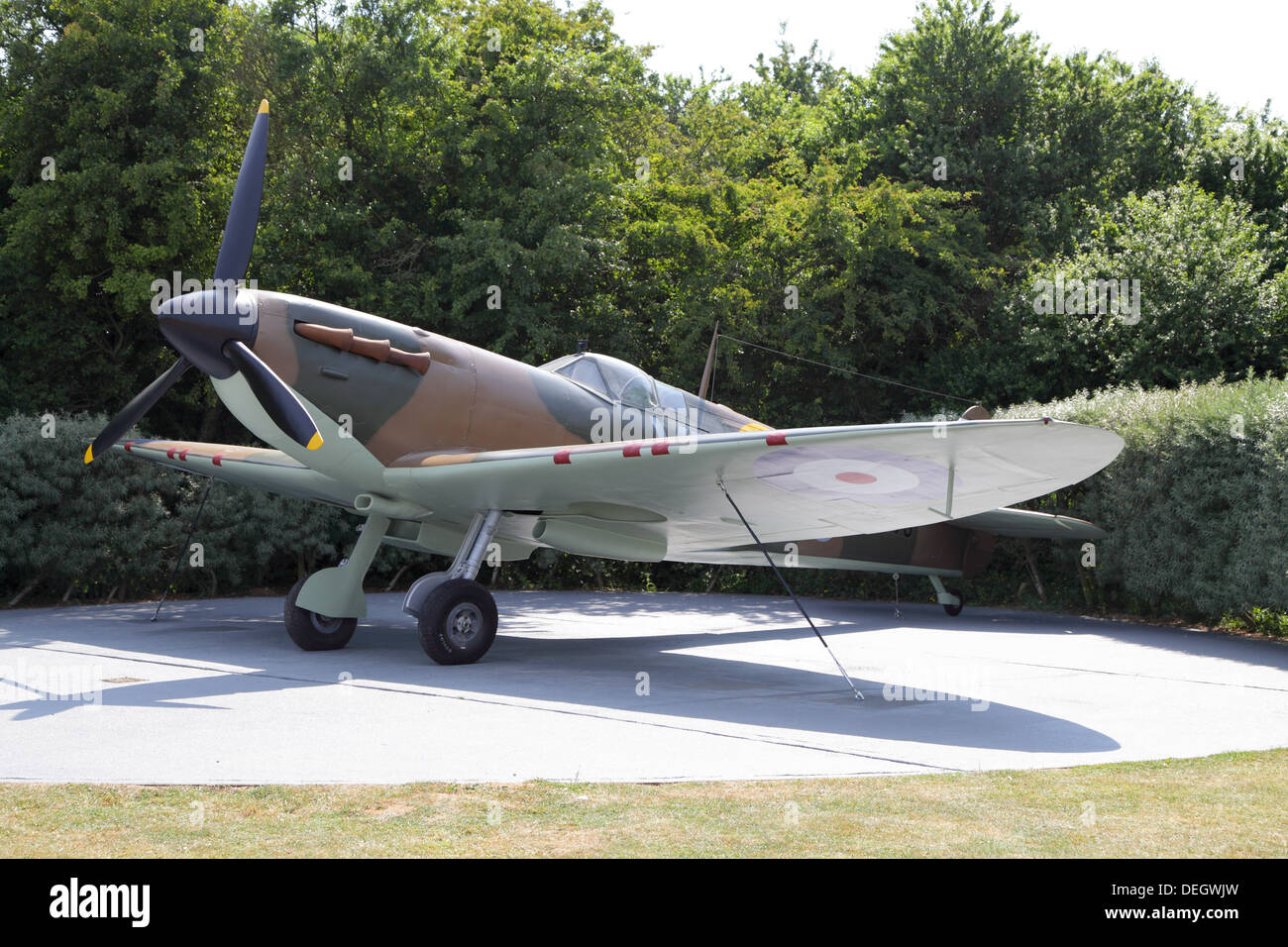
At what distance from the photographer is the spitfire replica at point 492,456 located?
7195 mm

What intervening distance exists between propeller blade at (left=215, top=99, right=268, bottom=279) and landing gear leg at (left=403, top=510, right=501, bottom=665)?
290 cm

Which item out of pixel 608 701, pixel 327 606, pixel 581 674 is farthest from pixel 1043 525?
pixel 327 606

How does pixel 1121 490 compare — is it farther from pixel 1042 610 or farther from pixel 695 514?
pixel 695 514

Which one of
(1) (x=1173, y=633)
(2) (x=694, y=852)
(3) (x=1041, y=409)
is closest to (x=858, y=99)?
(3) (x=1041, y=409)

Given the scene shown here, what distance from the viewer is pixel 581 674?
8.60 meters

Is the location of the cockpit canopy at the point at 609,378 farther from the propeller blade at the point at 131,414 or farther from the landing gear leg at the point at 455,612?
the propeller blade at the point at 131,414

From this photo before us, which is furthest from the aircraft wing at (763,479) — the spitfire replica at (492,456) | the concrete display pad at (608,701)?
the concrete display pad at (608,701)

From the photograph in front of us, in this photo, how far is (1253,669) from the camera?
9.23 m

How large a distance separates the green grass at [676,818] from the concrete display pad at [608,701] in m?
0.32

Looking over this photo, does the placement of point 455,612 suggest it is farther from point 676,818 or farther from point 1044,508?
point 1044,508

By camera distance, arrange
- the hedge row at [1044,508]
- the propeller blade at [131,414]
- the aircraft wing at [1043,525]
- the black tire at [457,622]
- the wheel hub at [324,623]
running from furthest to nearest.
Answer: the aircraft wing at [1043,525]
the hedge row at [1044,508]
the wheel hub at [324,623]
the propeller blade at [131,414]
the black tire at [457,622]

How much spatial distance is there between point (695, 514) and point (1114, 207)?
52.7ft

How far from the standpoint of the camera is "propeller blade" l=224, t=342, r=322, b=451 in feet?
26.8

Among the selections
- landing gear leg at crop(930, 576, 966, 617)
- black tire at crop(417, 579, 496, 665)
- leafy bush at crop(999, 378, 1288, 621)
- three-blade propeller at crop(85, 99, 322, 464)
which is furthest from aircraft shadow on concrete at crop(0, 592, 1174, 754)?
leafy bush at crop(999, 378, 1288, 621)
